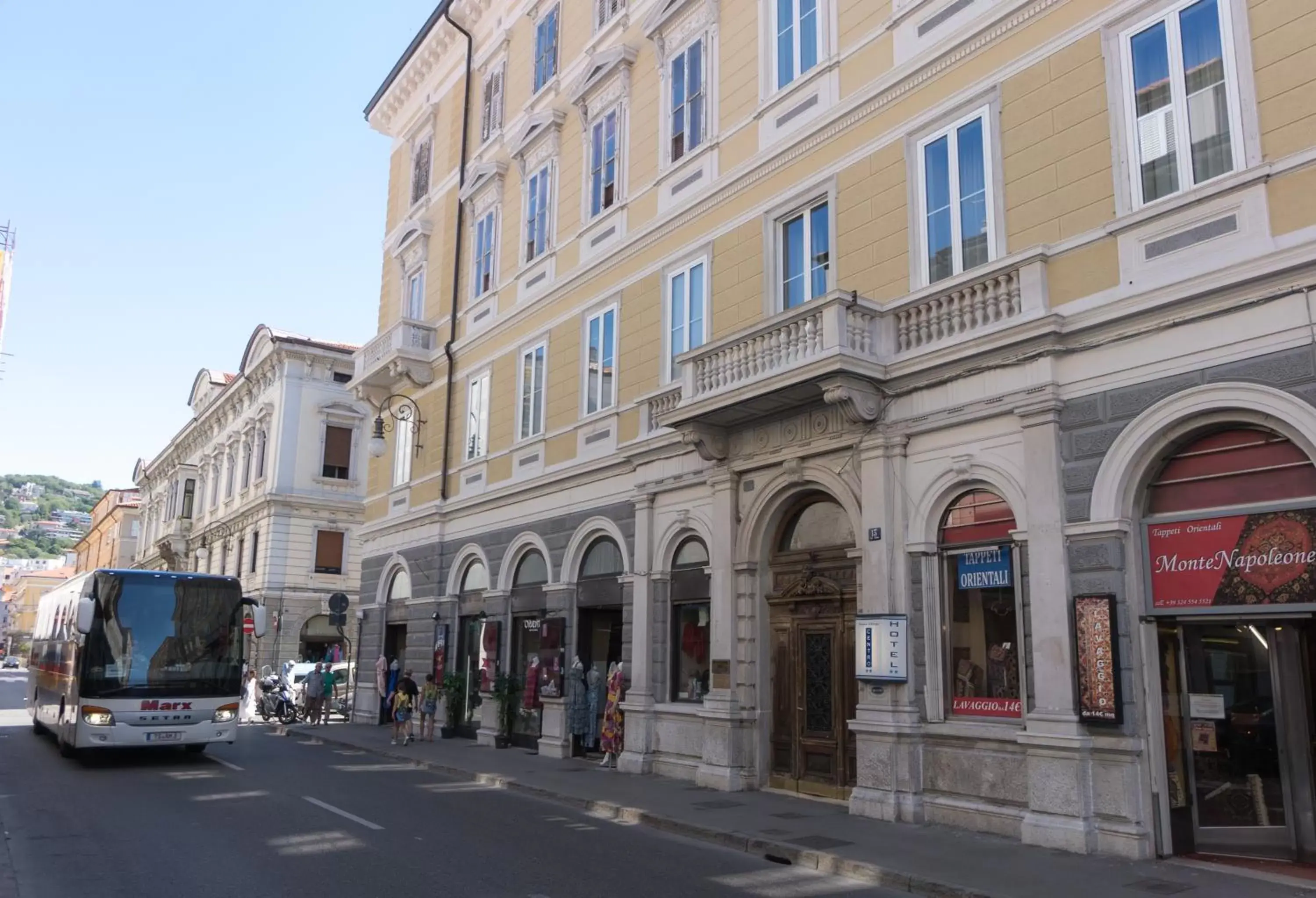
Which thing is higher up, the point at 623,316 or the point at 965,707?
the point at 623,316

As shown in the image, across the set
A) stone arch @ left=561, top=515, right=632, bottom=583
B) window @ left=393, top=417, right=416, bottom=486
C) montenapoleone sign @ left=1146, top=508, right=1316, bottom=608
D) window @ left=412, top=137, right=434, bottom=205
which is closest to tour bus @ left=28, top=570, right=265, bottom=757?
stone arch @ left=561, top=515, right=632, bottom=583

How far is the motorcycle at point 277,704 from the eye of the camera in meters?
26.7

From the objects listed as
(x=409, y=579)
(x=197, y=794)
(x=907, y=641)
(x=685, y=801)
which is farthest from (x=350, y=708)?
(x=907, y=641)

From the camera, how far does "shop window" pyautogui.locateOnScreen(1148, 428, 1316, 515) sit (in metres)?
9.26

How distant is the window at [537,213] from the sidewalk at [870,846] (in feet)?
35.9

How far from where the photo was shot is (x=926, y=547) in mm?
12273

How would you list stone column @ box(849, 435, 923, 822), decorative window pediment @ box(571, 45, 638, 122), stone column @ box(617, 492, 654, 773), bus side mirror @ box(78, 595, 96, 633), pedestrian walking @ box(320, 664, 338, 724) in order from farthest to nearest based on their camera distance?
pedestrian walking @ box(320, 664, 338, 724)
decorative window pediment @ box(571, 45, 638, 122)
stone column @ box(617, 492, 654, 773)
bus side mirror @ box(78, 595, 96, 633)
stone column @ box(849, 435, 923, 822)

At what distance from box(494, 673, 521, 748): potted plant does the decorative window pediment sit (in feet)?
37.2

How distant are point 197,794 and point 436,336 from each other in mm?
14561

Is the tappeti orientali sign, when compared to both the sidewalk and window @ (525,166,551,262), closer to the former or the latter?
the sidewalk

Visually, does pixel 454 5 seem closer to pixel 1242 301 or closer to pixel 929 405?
pixel 929 405

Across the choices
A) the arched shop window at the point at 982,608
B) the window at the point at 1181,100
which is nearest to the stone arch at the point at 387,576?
the arched shop window at the point at 982,608

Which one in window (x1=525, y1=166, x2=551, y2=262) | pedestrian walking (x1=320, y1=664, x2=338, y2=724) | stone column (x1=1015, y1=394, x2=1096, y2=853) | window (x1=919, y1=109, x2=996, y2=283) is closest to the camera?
stone column (x1=1015, y1=394, x2=1096, y2=853)

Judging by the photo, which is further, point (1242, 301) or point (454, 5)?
point (454, 5)
